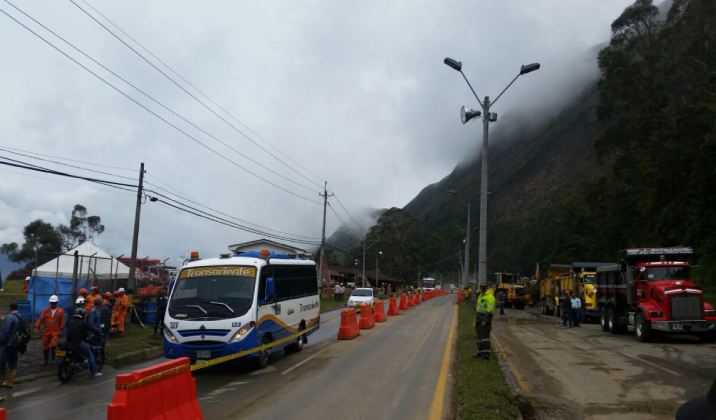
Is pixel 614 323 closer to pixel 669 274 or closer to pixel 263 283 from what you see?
pixel 669 274

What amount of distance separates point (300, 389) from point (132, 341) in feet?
30.5

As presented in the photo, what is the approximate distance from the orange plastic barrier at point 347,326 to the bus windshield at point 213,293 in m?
6.80

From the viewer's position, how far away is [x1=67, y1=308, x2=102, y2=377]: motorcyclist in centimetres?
1236

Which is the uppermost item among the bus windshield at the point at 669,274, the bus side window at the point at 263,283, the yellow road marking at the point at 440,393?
the bus windshield at the point at 669,274

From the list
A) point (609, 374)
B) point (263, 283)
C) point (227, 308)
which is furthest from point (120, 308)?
point (609, 374)

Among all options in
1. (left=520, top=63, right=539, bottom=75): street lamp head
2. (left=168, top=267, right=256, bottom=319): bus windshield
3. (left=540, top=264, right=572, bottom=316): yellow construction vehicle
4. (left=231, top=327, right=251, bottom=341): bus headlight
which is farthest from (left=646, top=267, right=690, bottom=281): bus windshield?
(left=231, top=327, right=251, bottom=341): bus headlight

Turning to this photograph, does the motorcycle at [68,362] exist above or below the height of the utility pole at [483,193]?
below

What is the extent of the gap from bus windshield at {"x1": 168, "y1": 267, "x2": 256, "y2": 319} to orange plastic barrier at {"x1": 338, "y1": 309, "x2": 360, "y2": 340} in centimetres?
680

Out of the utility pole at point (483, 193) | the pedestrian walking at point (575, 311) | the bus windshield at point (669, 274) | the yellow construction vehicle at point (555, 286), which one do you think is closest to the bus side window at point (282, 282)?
the utility pole at point (483, 193)

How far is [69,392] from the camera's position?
11.0m

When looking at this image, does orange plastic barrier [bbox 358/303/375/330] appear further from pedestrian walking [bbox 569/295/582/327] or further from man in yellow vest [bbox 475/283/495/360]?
man in yellow vest [bbox 475/283/495/360]

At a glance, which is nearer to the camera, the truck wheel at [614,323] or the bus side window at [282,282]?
the bus side window at [282,282]

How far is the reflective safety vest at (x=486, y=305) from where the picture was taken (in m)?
12.8

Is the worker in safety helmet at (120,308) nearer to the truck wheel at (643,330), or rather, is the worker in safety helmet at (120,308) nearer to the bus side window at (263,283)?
the bus side window at (263,283)
